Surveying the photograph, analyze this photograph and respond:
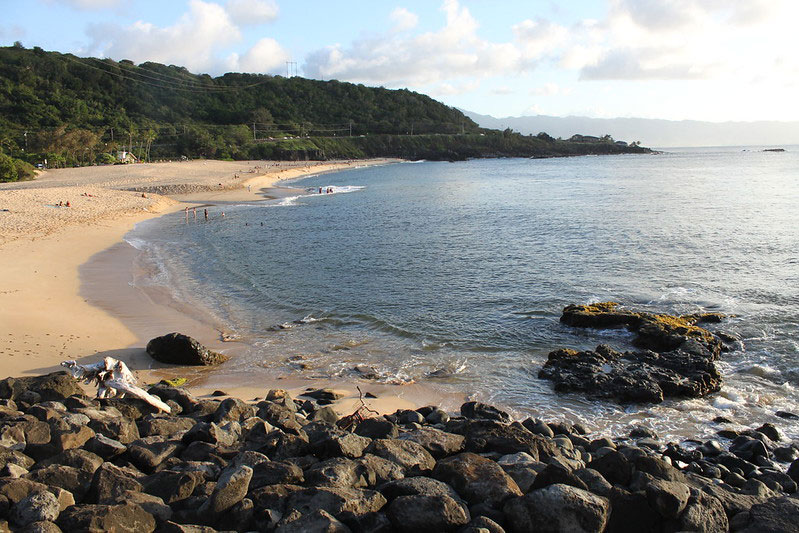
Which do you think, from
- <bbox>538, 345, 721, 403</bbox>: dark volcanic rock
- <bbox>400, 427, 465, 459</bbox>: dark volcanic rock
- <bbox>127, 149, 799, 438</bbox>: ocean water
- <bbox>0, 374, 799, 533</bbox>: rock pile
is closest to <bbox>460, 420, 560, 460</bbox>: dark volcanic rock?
<bbox>0, 374, 799, 533</bbox>: rock pile

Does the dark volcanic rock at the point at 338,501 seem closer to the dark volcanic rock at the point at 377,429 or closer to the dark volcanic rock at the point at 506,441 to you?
the dark volcanic rock at the point at 377,429

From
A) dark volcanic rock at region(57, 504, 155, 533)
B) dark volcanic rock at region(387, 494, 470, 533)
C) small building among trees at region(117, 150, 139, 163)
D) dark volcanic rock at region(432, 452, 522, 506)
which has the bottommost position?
dark volcanic rock at region(432, 452, 522, 506)

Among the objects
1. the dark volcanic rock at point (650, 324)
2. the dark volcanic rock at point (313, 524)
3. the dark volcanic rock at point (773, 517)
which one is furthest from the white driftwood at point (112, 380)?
the dark volcanic rock at point (650, 324)

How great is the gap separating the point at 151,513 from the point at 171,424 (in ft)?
10.6

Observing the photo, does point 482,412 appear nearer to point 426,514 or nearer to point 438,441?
point 438,441

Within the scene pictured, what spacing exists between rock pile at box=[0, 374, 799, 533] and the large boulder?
14 millimetres

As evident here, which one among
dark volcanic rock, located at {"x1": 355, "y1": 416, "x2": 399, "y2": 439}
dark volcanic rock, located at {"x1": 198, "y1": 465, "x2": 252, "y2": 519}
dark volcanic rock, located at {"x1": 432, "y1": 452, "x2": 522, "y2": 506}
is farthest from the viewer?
dark volcanic rock, located at {"x1": 355, "y1": 416, "x2": 399, "y2": 439}

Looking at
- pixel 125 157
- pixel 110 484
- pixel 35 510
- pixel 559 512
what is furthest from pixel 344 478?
pixel 125 157

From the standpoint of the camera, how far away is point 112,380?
11.6 metres

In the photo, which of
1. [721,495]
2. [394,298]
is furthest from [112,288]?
[721,495]

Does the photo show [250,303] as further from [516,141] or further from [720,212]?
[516,141]

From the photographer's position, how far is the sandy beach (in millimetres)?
14594

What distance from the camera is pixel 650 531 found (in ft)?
22.1

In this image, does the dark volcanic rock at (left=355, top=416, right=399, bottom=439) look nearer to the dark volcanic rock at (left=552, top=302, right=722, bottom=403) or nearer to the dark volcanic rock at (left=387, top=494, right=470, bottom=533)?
the dark volcanic rock at (left=387, top=494, right=470, bottom=533)
